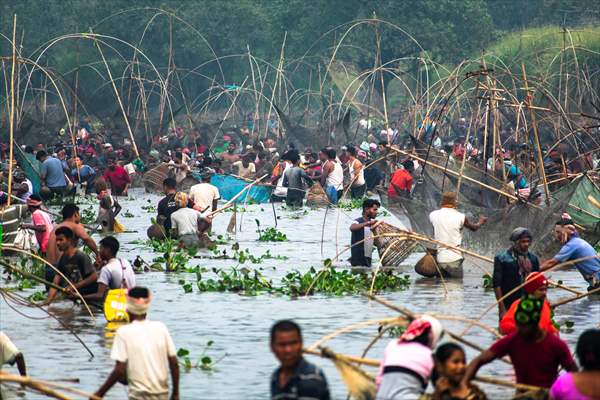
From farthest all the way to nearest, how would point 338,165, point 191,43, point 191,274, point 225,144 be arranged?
point 191,43 < point 225,144 < point 338,165 < point 191,274

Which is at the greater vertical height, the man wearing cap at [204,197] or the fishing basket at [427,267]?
the man wearing cap at [204,197]

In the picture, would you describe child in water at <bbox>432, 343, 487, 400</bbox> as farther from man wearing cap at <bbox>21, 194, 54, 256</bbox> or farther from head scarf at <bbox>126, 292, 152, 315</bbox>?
man wearing cap at <bbox>21, 194, 54, 256</bbox>

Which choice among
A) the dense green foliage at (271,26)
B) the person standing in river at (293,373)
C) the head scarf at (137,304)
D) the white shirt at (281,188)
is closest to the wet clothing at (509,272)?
the head scarf at (137,304)

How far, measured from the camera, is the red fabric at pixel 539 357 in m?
8.09

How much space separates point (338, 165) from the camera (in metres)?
29.6

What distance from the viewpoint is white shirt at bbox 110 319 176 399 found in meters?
8.45

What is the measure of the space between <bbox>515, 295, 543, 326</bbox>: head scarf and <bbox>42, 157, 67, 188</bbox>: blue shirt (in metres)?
21.0

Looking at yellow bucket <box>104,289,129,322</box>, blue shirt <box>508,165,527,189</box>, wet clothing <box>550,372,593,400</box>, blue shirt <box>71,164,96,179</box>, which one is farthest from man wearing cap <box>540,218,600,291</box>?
blue shirt <box>71,164,96,179</box>

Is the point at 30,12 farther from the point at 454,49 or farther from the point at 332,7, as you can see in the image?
the point at 454,49

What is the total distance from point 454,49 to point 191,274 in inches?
1681

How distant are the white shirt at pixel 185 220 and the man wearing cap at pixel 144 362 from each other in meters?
12.0

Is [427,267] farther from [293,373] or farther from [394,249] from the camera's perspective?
[293,373]

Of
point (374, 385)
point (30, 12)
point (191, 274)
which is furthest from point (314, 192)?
point (30, 12)

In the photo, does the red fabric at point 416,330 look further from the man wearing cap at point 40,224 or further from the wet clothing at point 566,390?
the man wearing cap at point 40,224
